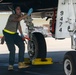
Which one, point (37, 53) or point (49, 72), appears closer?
point (49, 72)

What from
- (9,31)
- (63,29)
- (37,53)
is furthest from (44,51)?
(63,29)

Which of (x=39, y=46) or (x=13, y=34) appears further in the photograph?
(x=39, y=46)

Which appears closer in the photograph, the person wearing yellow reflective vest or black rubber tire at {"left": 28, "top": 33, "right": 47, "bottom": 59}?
the person wearing yellow reflective vest

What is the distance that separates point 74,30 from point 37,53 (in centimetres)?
377

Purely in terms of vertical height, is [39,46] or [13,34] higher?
[13,34]

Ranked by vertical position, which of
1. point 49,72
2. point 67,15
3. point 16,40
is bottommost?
point 49,72

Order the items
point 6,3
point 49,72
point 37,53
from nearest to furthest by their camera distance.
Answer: point 49,72, point 6,3, point 37,53

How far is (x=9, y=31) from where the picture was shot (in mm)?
9383

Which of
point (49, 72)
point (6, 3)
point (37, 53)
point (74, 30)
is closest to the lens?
point (74, 30)

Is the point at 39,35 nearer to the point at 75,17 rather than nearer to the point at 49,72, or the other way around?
the point at 49,72

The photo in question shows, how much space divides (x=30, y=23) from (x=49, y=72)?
1.63 metres

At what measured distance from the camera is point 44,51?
11.0 m

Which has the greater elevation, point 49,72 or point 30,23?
point 30,23

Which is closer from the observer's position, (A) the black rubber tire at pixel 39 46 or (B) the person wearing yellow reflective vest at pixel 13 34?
(B) the person wearing yellow reflective vest at pixel 13 34
